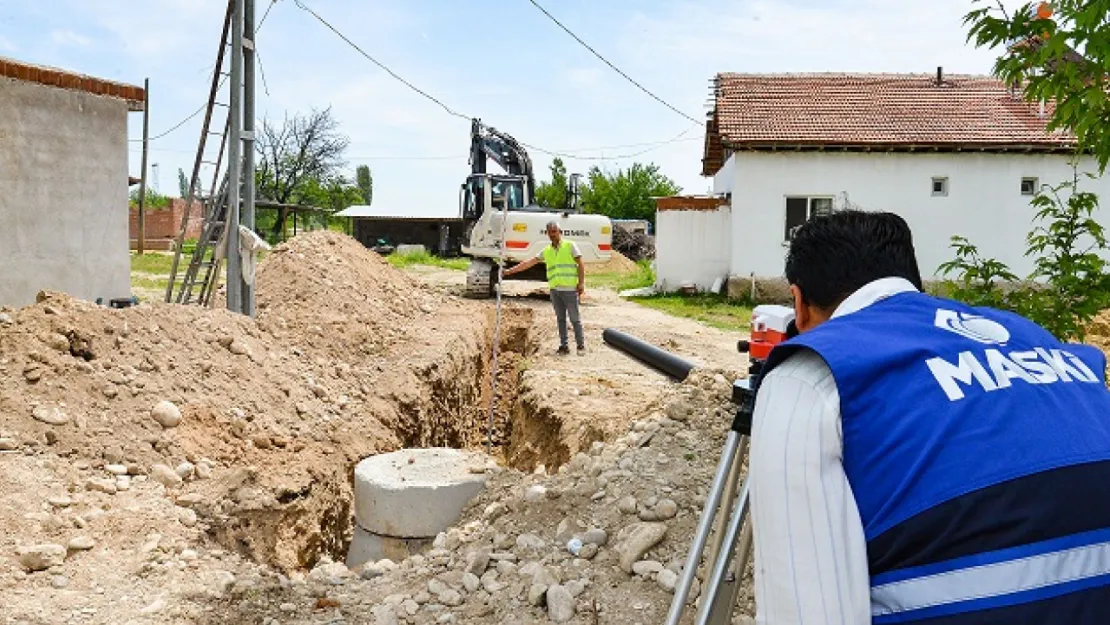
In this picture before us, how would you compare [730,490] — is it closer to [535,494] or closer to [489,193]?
[535,494]

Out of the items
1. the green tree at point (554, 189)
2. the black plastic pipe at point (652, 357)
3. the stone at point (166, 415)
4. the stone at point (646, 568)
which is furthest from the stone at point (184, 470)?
the green tree at point (554, 189)

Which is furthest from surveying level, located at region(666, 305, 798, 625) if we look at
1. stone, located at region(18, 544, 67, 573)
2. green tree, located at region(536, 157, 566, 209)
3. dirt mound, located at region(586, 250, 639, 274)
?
green tree, located at region(536, 157, 566, 209)

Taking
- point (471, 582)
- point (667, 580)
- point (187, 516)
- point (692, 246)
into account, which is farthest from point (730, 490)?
point (692, 246)

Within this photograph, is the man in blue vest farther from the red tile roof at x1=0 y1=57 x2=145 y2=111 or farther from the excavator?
the excavator

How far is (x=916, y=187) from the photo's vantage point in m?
17.8

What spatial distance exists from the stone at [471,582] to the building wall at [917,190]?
48.2 ft

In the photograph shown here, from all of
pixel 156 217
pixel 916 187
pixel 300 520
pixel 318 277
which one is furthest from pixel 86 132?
pixel 156 217

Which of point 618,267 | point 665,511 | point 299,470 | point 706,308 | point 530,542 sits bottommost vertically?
point 299,470

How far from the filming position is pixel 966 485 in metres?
1.29

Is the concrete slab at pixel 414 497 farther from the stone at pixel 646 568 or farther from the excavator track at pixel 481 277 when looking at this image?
the excavator track at pixel 481 277

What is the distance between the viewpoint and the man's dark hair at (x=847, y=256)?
63.4 inches

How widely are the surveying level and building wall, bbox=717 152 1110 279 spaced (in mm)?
16074

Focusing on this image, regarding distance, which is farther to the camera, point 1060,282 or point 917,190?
point 917,190

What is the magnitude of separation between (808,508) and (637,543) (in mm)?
2466
